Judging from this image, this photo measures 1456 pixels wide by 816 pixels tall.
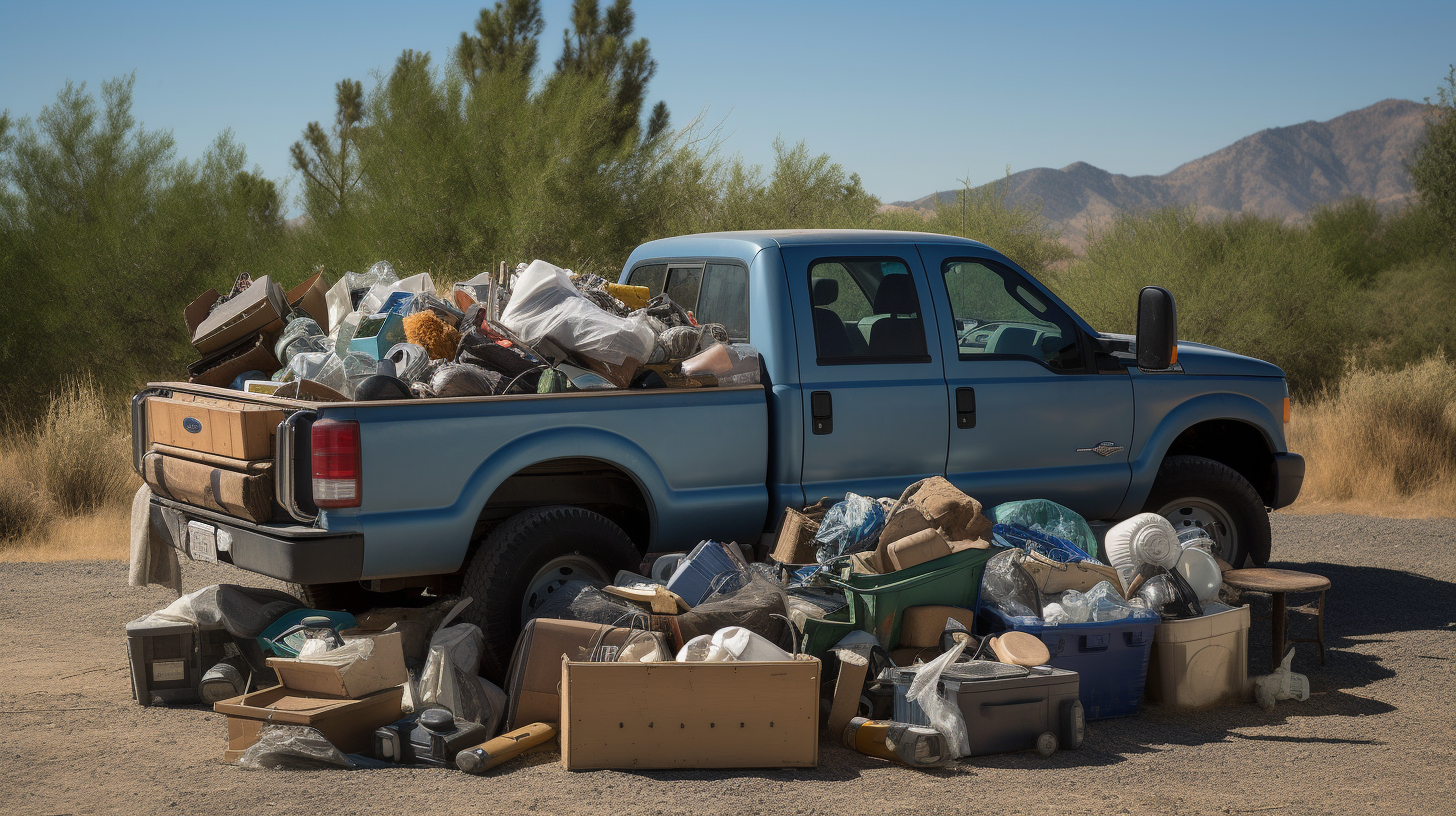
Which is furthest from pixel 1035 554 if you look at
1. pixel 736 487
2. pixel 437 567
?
pixel 437 567

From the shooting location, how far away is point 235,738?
14.6 feet

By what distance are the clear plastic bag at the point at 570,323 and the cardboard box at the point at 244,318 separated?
121cm

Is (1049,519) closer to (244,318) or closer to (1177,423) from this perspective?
(1177,423)

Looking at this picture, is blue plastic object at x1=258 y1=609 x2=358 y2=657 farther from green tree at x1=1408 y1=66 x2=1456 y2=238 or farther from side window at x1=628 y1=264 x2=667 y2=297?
green tree at x1=1408 y1=66 x2=1456 y2=238

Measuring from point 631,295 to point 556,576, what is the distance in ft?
5.42

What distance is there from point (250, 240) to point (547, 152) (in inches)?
204

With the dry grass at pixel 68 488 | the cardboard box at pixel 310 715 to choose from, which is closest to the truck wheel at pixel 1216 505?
the cardboard box at pixel 310 715

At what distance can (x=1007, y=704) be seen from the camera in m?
4.60

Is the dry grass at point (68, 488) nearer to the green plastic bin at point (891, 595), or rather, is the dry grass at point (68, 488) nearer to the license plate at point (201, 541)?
the license plate at point (201, 541)

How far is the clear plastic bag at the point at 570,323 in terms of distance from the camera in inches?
201

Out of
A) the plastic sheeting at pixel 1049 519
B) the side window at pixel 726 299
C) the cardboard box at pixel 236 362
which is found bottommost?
the plastic sheeting at pixel 1049 519

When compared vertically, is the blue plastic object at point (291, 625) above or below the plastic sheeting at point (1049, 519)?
below

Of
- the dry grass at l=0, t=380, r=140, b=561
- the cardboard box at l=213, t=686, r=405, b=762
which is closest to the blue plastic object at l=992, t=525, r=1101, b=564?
the cardboard box at l=213, t=686, r=405, b=762

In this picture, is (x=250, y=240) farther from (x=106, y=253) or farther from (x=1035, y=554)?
(x=1035, y=554)
